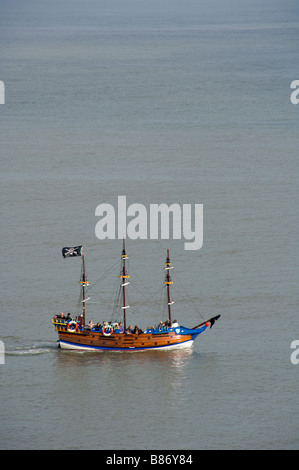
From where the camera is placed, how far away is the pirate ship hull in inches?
3332

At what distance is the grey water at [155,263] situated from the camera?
74062 millimetres

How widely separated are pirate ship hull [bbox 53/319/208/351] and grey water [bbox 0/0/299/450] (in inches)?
31.2

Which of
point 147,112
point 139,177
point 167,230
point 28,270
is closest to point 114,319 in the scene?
point 28,270

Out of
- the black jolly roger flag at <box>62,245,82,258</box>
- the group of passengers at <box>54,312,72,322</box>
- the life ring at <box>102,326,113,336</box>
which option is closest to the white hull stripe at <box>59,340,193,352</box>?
the life ring at <box>102,326,113,336</box>

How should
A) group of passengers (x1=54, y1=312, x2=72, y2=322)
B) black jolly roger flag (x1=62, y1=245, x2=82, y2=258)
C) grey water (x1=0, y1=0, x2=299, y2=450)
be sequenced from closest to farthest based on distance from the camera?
grey water (x1=0, y1=0, x2=299, y2=450)
group of passengers (x1=54, y1=312, x2=72, y2=322)
black jolly roger flag (x1=62, y1=245, x2=82, y2=258)

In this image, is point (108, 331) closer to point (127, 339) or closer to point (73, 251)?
point (127, 339)

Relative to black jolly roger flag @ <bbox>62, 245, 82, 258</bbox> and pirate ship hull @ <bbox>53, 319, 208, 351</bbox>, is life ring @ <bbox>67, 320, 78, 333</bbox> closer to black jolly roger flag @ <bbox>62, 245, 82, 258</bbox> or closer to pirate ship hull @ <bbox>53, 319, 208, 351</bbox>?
pirate ship hull @ <bbox>53, 319, 208, 351</bbox>

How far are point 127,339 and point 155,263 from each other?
1468cm

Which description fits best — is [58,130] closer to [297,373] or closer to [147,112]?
[147,112]

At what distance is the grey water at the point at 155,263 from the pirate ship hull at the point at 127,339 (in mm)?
794

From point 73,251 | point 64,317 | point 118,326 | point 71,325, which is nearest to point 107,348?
point 118,326

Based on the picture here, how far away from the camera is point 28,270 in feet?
320

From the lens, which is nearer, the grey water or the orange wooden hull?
the grey water

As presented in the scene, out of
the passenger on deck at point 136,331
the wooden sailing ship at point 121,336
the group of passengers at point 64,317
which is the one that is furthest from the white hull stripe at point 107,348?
the group of passengers at point 64,317
